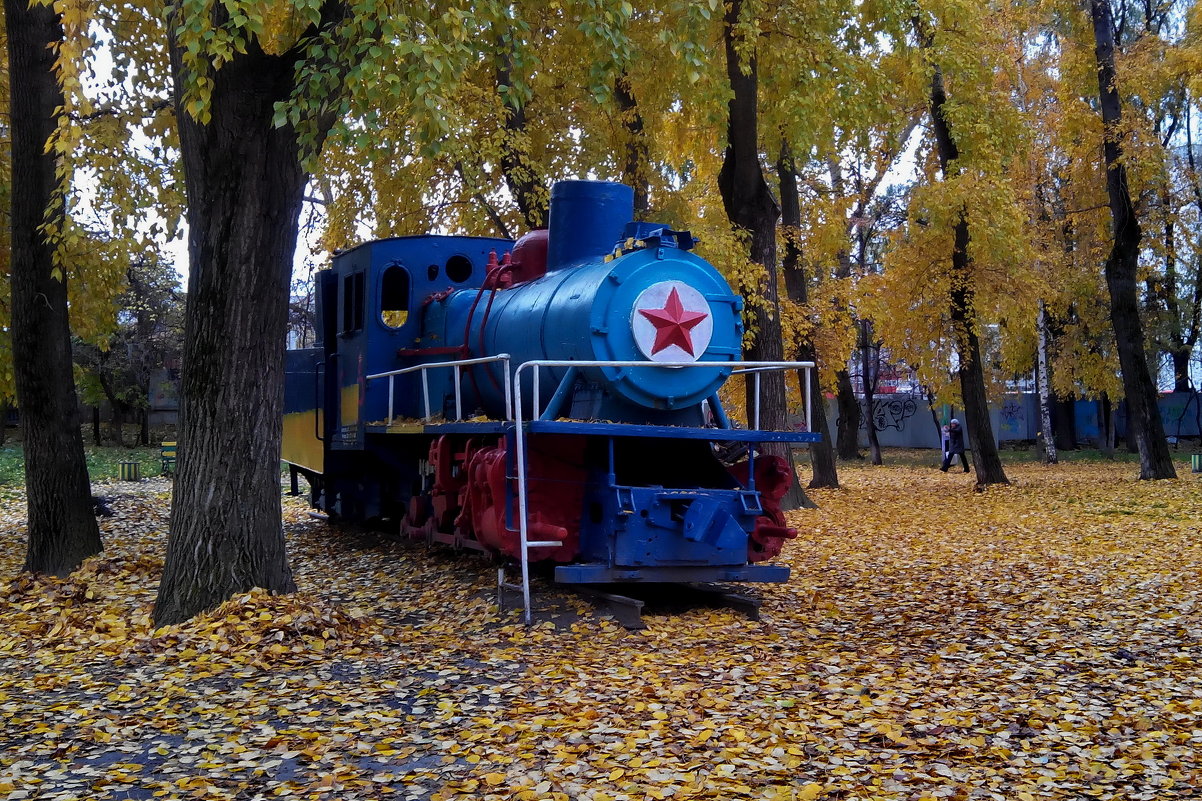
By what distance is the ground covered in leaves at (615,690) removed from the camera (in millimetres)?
4746

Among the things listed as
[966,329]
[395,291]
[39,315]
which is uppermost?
[966,329]

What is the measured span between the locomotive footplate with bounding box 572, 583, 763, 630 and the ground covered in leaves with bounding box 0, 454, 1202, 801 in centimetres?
19

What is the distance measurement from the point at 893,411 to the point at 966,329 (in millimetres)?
23802

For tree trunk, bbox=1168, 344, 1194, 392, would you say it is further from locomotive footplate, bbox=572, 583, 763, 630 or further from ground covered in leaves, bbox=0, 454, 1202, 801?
locomotive footplate, bbox=572, 583, 763, 630

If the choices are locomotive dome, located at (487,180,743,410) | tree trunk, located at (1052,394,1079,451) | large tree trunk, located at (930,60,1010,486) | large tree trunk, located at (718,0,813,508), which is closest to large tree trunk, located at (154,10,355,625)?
locomotive dome, located at (487,180,743,410)

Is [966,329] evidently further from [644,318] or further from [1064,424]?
[1064,424]

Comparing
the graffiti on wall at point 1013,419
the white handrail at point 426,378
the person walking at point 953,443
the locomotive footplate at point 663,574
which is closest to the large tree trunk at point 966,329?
the person walking at point 953,443

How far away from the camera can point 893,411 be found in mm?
43281

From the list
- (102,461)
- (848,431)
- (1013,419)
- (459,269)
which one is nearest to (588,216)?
(459,269)

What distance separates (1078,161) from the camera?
79.6ft

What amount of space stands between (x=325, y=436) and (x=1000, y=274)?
1322 cm

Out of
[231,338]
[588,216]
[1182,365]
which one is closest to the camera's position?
[231,338]

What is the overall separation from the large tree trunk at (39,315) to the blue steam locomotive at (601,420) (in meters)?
3.13

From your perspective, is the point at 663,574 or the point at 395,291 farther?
the point at 395,291
